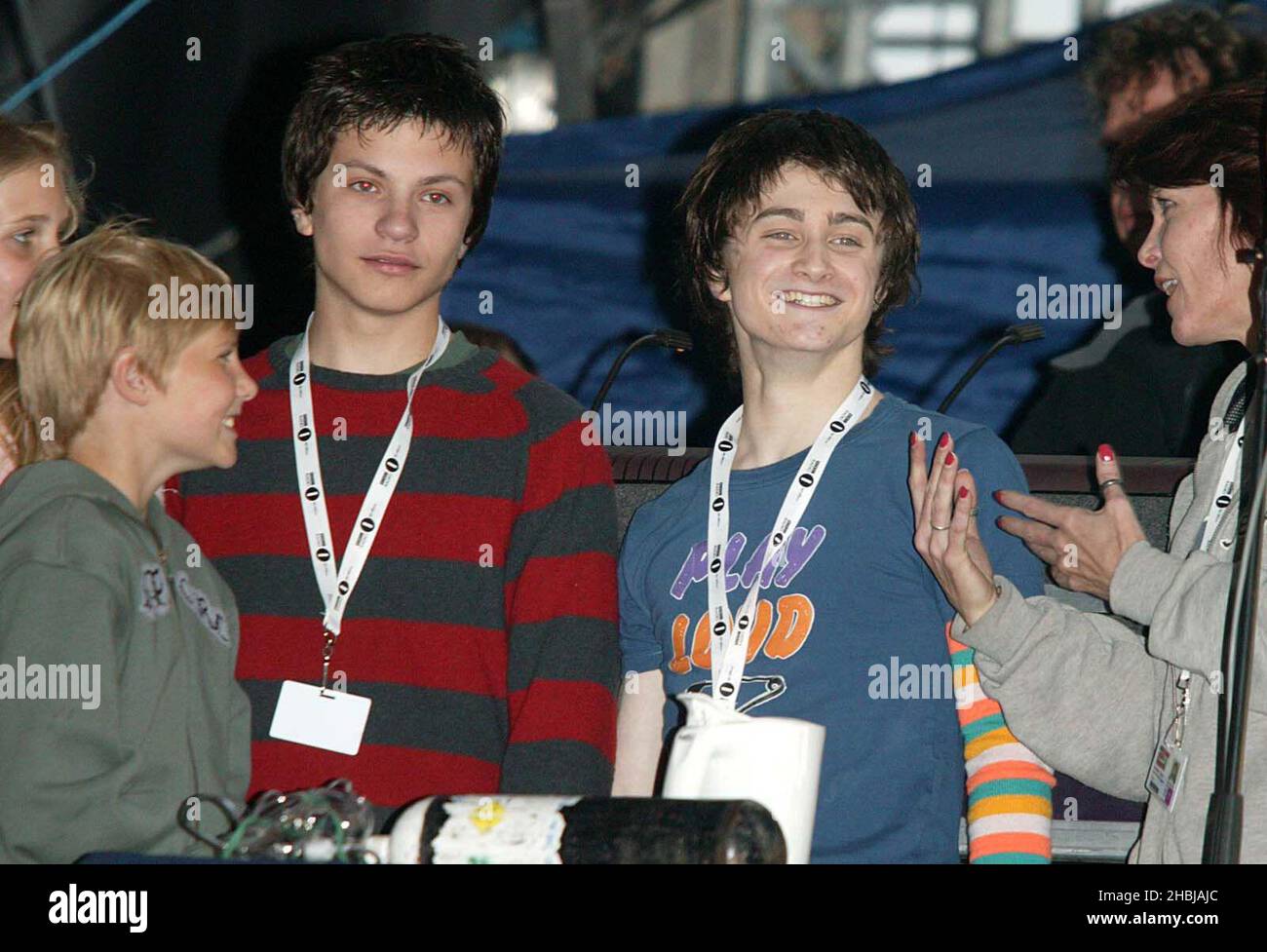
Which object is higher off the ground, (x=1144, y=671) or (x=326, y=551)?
(x=326, y=551)

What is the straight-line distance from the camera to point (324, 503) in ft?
7.14

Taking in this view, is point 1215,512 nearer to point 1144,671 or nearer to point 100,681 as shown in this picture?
point 1144,671

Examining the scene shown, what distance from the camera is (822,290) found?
217 centimetres

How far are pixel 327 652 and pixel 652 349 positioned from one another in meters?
2.64

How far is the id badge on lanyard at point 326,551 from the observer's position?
2049mm

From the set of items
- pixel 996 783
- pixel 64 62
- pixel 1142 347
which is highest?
pixel 64 62

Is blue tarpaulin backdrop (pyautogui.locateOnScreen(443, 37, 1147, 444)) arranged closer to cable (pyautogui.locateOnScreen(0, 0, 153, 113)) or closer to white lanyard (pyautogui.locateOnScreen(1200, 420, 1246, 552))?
cable (pyautogui.locateOnScreen(0, 0, 153, 113))

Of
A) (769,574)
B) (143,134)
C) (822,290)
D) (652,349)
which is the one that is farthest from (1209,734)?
(143,134)

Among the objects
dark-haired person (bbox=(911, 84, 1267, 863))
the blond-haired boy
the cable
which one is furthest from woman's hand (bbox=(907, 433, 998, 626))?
the cable

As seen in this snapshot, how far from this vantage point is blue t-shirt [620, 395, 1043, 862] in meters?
1.99

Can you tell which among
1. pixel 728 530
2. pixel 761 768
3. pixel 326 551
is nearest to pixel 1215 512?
pixel 728 530

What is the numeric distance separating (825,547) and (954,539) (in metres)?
0.20

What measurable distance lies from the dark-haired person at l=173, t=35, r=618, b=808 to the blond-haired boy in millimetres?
113
